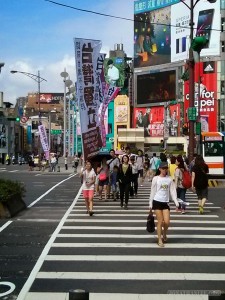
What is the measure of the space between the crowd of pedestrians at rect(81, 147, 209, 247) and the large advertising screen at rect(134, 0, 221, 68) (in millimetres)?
61567

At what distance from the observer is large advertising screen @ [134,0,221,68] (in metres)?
78.6

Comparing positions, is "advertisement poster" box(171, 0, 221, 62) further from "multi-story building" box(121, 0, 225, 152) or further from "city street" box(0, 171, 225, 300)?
"city street" box(0, 171, 225, 300)

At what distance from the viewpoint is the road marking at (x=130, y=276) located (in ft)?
26.3

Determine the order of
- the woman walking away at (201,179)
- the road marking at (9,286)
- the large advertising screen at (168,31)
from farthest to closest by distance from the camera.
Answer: the large advertising screen at (168,31), the woman walking away at (201,179), the road marking at (9,286)

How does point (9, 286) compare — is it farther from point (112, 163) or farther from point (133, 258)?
point (112, 163)

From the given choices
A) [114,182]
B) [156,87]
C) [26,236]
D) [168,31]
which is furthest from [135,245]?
[156,87]

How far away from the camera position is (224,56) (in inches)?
3071

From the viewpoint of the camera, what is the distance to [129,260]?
9281mm

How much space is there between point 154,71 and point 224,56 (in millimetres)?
16866

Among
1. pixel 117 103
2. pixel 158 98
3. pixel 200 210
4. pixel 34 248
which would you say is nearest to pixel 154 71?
pixel 158 98

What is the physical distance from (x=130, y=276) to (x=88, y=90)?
12982mm

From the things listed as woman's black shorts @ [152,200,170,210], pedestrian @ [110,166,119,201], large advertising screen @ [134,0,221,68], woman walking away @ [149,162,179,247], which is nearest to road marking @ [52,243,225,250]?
woman walking away @ [149,162,179,247]

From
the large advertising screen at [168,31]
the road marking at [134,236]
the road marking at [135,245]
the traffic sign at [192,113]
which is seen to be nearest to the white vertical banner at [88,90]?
the traffic sign at [192,113]

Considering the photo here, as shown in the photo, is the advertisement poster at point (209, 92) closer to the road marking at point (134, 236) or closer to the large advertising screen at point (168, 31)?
the large advertising screen at point (168, 31)
